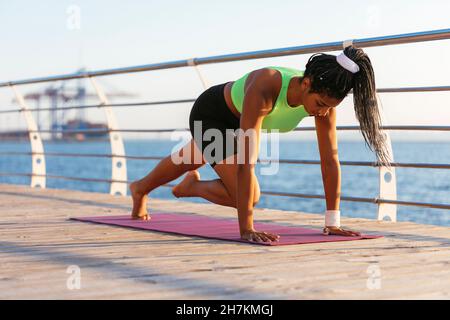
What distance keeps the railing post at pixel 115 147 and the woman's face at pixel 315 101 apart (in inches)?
97.3

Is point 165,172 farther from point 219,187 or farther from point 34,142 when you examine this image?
point 34,142

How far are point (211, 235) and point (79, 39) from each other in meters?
34.4

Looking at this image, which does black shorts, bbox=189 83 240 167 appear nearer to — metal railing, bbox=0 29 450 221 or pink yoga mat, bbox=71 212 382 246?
pink yoga mat, bbox=71 212 382 246

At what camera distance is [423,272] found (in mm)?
2047

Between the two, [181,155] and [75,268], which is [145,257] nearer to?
[75,268]

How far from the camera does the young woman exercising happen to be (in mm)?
2570

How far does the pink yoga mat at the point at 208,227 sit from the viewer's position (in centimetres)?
274

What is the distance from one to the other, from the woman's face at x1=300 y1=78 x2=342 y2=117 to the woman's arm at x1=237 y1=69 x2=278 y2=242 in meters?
0.13

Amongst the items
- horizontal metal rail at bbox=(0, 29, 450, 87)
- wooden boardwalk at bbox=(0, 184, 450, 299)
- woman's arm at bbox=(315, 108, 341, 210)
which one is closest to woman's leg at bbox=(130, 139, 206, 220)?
wooden boardwalk at bbox=(0, 184, 450, 299)

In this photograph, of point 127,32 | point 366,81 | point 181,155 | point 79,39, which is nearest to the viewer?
point 366,81

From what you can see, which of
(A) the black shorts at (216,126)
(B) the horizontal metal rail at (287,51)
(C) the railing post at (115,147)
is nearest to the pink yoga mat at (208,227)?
(A) the black shorts at (216,126)

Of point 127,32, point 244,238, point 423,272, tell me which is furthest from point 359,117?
point 127,32

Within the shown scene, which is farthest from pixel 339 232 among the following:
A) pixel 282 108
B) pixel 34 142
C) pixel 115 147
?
pixel 34 142

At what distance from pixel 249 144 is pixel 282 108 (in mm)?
217
